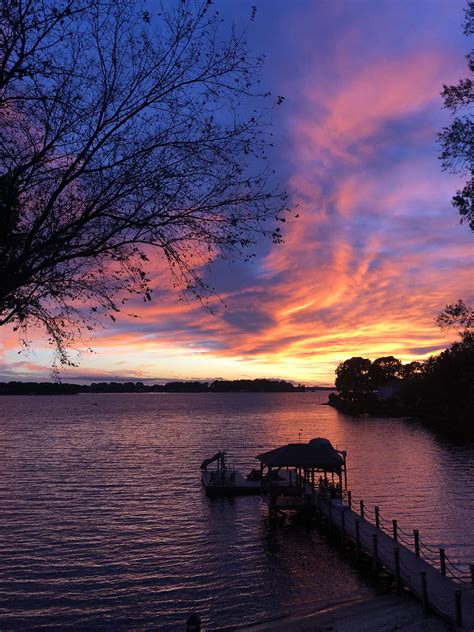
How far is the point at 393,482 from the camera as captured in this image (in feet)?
158

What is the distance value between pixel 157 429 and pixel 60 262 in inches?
4299

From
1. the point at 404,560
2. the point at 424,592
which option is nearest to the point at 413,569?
the point at 404,560

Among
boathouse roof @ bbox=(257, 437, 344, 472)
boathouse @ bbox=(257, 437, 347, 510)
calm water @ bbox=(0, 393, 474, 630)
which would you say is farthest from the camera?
boathouse roof @ bbox=(257, 437, 344, 472)

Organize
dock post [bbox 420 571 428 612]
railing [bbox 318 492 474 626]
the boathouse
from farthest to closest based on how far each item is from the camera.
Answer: the boathouse → dock post [bbox 420 571 428 612] → railing [bbox 318 492 474 626]

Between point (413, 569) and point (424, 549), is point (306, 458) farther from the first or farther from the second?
point (413, 569)

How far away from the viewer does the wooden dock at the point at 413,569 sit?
15.5 metres

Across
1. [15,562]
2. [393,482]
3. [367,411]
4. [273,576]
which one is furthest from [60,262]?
[367,411]

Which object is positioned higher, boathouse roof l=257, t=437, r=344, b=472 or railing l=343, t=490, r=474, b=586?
boathouse roof l=257, t=437, r=344, b=472

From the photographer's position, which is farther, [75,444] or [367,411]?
[367,411]

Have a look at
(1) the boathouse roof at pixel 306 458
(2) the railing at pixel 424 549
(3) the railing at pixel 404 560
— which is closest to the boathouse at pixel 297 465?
(1) the boathouse roof at pixel 306 458

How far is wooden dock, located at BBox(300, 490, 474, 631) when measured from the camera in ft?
50.9

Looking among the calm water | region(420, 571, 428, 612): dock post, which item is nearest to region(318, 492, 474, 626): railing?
region(420, 571, 428, 612): dock post

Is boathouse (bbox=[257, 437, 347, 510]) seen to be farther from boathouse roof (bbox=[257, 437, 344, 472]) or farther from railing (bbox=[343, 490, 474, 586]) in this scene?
railing (bbox=[343, 490, 474, 586])

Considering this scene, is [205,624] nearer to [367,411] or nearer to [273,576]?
[273,576]
